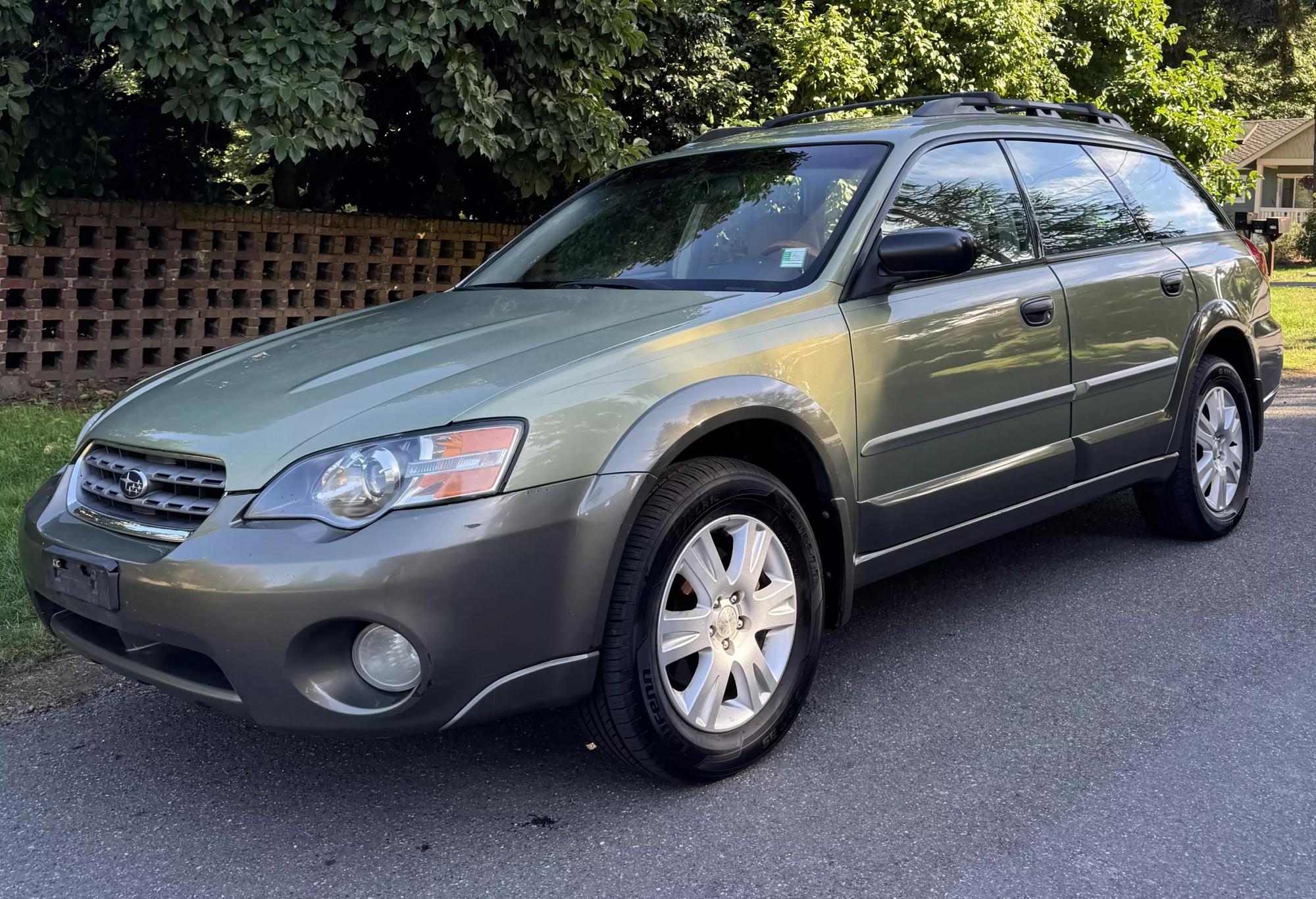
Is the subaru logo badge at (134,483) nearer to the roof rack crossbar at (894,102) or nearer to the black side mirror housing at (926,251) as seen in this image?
the black side mirror housing at (926,251)

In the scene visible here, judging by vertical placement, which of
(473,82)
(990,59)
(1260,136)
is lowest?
(473,82)

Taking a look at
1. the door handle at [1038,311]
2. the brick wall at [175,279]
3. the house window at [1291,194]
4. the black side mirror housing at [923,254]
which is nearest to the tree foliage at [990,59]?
the brick wall at [175,279]

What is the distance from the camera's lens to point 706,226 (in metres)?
3.88

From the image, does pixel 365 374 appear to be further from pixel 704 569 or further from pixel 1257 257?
pixel 1257 257

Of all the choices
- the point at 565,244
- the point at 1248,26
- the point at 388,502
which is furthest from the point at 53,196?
the point at 1248,26

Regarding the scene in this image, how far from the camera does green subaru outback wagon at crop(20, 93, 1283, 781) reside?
2611 mm

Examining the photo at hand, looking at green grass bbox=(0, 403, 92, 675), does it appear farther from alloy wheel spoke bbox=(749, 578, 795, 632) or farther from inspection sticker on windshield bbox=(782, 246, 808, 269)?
inspection sticker on windshield bbox=(782, 246, 808, 269)

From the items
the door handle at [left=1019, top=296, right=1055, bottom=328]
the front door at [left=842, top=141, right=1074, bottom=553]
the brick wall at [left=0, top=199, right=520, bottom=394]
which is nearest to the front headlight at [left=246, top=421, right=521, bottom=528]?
the front door at [left=842, top=141, right=1074, bottom=553]

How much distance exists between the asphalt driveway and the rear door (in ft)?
2.48

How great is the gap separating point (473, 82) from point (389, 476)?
206 inches

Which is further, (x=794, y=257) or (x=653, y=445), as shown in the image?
(x=794, y=257)

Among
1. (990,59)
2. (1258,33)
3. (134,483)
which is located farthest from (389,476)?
(1258,33)

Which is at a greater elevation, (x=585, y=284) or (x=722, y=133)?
(x=722, y=133)

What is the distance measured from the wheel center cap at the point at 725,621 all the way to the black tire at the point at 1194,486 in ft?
8.33
